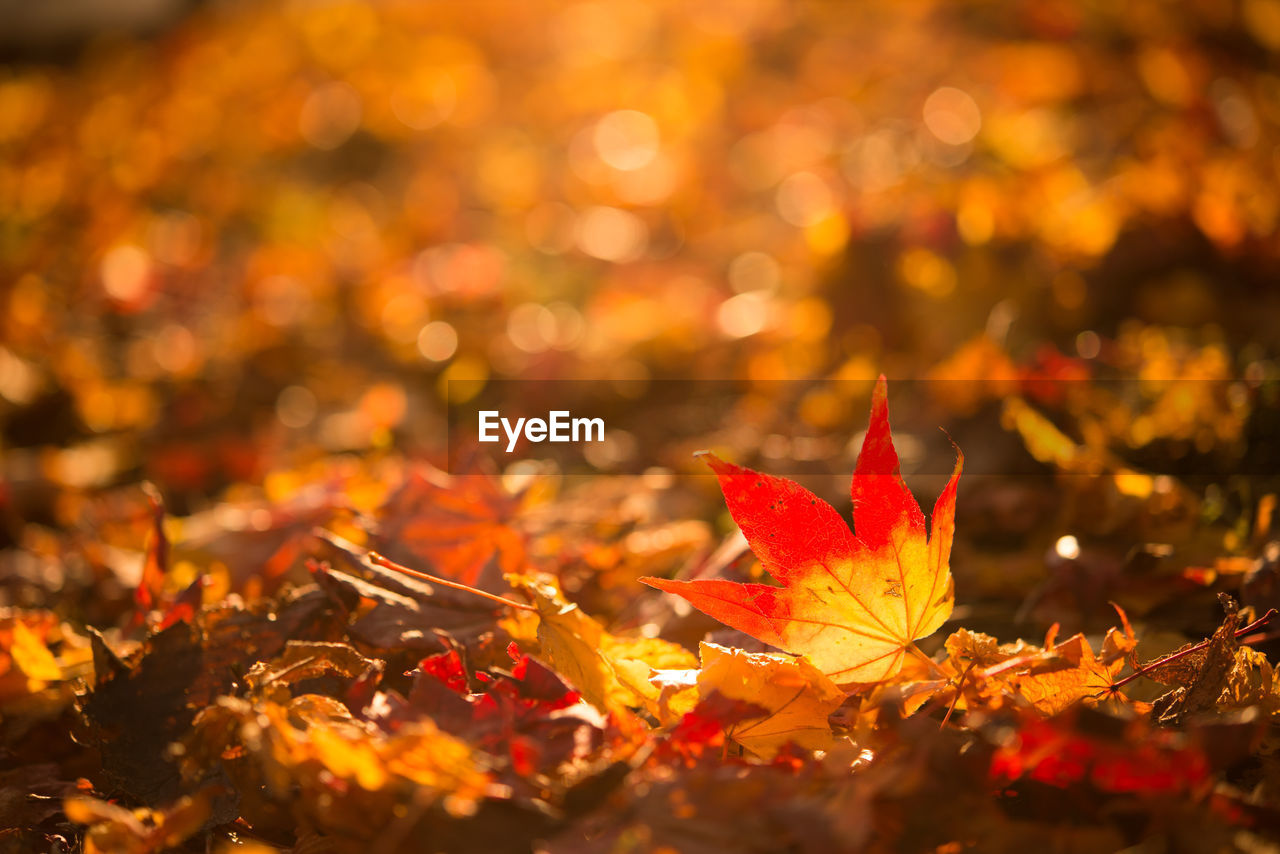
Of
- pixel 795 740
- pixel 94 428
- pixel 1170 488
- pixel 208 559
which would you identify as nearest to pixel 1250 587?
pixel 1170 488

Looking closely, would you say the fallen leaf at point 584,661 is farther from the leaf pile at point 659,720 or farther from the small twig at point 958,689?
the small twig at point 958,689

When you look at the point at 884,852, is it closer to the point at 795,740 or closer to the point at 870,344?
the point at 795,740

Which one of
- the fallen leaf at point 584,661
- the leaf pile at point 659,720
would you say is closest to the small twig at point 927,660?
the leaf pile at point 659,720
